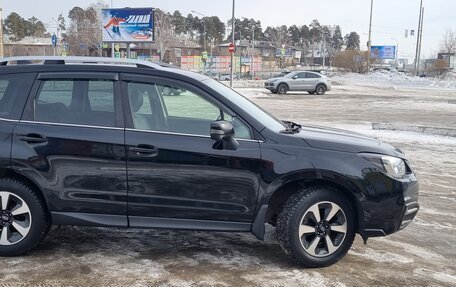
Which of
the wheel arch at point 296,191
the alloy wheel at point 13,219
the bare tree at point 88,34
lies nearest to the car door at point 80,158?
the alloy wheel at point 13,219

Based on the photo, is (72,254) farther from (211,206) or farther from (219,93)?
(219,93)

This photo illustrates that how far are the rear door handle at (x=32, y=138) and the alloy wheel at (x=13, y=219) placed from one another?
0.50 m

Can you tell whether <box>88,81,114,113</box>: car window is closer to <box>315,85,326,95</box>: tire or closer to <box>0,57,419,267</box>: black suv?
<box>0,57,419,267</box>: black suv

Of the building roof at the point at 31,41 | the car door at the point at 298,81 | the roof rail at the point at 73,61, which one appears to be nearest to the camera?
the roof rail at the point at 73,61

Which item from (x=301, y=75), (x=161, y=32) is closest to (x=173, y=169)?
(x=301, y=75)

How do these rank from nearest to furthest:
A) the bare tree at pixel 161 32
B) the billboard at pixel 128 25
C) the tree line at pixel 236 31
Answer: the billboard at pixel 128 25
the bare tree at pixel 161 32
the tree line at pixel 236 31

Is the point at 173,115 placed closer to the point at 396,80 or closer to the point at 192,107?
the point at 192,107

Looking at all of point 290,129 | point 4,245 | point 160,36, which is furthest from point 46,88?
point 160,36

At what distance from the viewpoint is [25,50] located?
85.4m

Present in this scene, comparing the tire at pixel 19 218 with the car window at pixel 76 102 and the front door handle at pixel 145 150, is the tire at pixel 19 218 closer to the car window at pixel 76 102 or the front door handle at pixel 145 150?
the car window at pixel 76 102

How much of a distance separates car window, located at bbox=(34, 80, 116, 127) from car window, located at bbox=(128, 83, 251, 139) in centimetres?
23

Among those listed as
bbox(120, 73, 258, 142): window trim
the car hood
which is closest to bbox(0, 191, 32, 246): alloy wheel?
bbox(120, 73, 258, 142): window trim

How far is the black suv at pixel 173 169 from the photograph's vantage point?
4199mm

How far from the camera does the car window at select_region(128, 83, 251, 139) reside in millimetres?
4320
